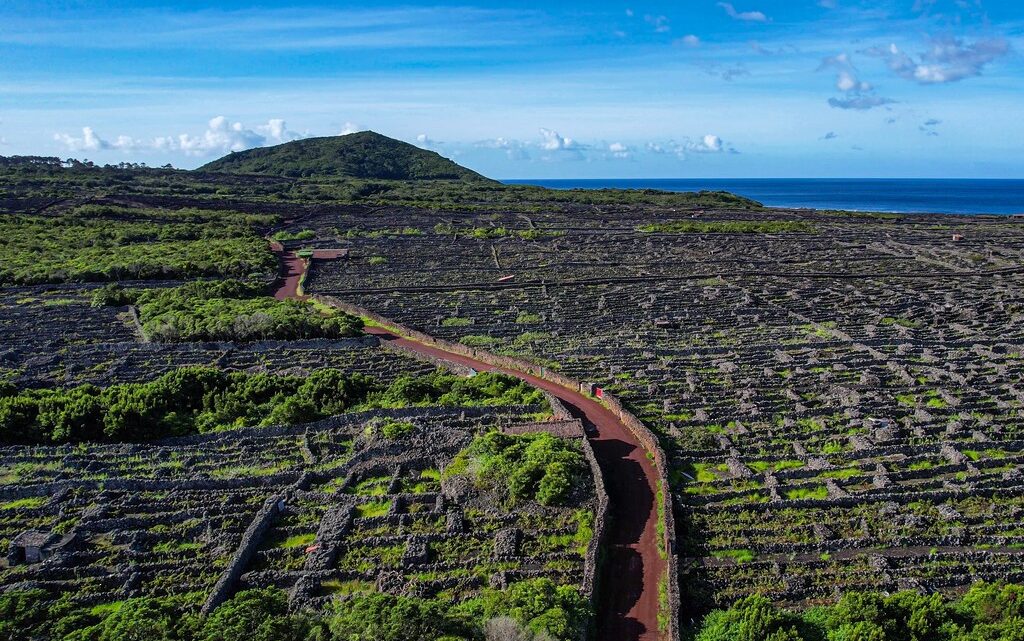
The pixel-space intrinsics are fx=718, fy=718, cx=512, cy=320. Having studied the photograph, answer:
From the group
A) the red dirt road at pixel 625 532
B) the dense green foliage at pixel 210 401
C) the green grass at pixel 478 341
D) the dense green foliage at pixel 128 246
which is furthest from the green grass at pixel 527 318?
the dense green foliage at pixel 128 246

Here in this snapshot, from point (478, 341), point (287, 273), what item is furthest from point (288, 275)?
point (478, 341)

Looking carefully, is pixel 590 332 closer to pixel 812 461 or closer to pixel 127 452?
pixel 812 461

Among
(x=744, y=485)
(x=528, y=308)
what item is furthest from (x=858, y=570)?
(x=528, y=308)

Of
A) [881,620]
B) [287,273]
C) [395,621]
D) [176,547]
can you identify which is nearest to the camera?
[395,621]

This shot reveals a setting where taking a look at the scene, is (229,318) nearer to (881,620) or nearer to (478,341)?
(478,341)

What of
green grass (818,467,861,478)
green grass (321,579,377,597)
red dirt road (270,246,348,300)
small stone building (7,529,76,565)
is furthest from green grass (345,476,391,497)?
red dirt road (270,246,348,300)

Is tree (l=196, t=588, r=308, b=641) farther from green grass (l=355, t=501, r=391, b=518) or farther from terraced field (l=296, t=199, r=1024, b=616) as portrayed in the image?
terraced field (l=296, t=199, r=1024, b=616)

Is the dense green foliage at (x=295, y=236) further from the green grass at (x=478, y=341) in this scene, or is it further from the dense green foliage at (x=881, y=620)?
the dense green foliage at (x=881, y=620)
